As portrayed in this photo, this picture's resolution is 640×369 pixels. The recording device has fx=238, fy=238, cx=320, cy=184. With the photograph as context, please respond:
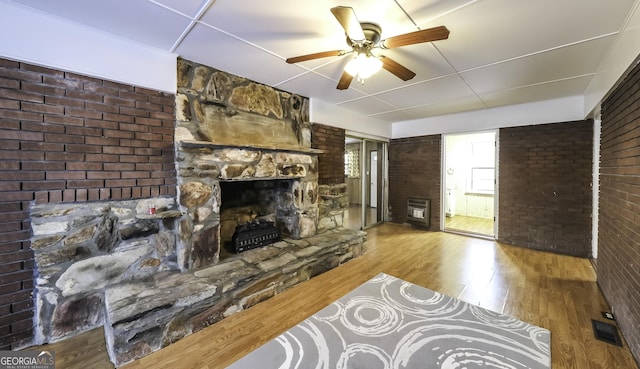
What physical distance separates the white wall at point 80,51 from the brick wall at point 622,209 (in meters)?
3.94

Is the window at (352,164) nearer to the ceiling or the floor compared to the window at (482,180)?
nearer to the ceiling

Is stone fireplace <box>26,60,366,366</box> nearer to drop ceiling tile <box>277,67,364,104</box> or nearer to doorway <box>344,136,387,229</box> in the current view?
drop ceiling tile <box>277,67,364,104</box>

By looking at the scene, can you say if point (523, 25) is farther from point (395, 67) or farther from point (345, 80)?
point (345, 80)

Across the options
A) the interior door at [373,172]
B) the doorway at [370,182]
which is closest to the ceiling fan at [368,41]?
the doorway at [370,182]

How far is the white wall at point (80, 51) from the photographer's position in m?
1.62

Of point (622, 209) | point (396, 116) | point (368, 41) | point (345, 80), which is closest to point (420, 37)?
point (368, 41)

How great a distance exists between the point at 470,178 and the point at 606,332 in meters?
5.09

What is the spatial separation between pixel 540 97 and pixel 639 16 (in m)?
2.29

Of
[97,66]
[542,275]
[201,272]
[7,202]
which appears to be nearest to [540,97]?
[542,275]

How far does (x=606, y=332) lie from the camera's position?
74.7 inches

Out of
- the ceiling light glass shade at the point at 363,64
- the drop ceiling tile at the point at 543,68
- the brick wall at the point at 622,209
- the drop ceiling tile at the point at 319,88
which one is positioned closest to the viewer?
the brick wall at the point at 622,209

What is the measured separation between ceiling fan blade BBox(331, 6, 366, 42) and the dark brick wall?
12.7 feet

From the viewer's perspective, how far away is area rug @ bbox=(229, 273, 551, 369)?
4.75 ft

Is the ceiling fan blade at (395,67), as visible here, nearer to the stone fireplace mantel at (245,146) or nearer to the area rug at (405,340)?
the stone fireplace mantel at (245,146)
